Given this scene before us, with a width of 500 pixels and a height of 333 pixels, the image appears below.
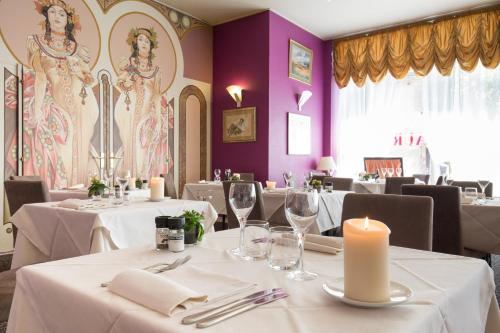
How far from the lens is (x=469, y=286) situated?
2.86 ft

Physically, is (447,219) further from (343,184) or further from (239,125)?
(239,125)

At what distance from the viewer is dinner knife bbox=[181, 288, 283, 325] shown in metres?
0.64

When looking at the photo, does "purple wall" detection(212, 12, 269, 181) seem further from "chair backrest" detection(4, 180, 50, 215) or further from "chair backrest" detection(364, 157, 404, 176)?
"chair backrest" detection(4, 180, 50, 215)

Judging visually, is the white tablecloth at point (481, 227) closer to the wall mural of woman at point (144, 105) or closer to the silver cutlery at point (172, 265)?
the silver cutlery at point (172, 265)

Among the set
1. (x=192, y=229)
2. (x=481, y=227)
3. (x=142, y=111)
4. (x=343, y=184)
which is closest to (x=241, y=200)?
(x=192, y=229)

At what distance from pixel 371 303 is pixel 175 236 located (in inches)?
25.4

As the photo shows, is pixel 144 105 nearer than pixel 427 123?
Yes

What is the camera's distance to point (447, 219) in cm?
236

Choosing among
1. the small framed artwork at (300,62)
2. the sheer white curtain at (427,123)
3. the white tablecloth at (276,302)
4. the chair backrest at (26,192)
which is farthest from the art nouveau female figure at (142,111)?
the white tablecloth at (276,302)

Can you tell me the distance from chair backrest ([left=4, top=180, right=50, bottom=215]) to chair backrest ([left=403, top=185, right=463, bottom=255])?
8.69 ft

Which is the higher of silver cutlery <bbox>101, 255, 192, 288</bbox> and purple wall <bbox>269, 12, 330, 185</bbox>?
purple wall <bbox>269, 12, 330, 185</bbox>

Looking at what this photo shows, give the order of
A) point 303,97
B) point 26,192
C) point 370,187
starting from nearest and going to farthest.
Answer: point 26,192 < point 370,187 < point 303,97

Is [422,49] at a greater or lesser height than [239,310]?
greater

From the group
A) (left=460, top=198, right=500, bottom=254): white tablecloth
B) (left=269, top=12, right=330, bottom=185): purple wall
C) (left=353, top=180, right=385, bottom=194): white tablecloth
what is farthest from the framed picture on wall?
(left=460, top=198, right=500, bottom=254): white tablecloth
